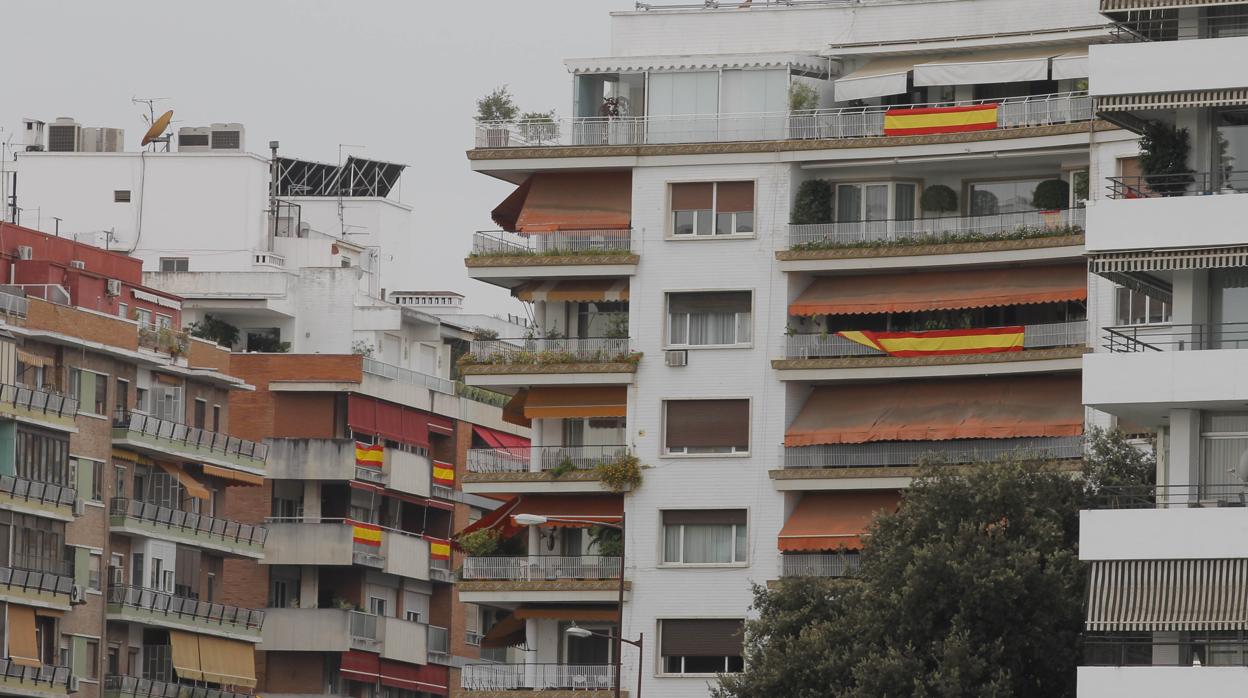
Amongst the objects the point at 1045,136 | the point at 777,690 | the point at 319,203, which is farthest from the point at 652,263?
the point at 319,203

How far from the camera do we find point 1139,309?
79.3 m

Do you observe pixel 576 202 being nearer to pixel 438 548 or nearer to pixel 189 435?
→ pixel 189 435

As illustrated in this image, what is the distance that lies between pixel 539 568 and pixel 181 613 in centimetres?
1715

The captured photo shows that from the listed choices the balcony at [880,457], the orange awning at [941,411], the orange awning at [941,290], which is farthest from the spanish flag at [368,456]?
the balcony at [880,457]

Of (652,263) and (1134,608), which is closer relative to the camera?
(1134,608)

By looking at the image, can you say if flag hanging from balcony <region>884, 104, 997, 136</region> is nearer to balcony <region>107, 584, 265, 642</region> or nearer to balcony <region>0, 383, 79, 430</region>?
balcony <region>0, 383, 79, 430</region>

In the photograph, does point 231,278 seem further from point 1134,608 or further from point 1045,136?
point 1134,608

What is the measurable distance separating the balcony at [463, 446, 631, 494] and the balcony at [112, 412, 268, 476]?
13178mm

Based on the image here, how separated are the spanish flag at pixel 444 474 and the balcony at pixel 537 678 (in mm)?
28194

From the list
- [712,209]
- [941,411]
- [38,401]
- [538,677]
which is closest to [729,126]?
[712,209]

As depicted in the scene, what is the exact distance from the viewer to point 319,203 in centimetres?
12538

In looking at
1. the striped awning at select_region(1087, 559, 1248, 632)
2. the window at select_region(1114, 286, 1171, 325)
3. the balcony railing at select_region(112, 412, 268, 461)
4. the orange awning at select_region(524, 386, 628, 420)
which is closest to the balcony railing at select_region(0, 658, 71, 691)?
the balcony railing at select_region(112, 412, 268, 461)

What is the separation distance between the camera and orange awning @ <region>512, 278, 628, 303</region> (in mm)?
86500

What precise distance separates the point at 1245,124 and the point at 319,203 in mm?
67396
